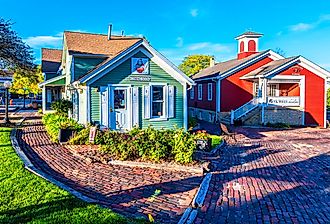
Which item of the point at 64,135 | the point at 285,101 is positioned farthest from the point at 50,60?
the point at 285,101

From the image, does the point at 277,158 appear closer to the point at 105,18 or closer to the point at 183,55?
the point at 105,18

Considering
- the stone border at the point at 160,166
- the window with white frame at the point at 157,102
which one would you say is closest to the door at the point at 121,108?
the window with white frame at the point at 157,102

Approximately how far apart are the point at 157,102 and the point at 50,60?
71.9 feet

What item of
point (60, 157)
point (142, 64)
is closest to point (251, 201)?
point (60, 157)

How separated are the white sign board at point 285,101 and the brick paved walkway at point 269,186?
9640mm

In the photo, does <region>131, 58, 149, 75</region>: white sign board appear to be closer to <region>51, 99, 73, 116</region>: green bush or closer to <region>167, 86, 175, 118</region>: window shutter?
<region>167, 86, 175, 118</region>: window shutter

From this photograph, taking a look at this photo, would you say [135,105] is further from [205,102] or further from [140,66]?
[205,102]

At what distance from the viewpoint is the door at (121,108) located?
50.8ft

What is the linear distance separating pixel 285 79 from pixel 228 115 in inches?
201

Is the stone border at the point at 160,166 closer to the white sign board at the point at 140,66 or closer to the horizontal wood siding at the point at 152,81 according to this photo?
the horizontal wood siding at the point at 152,81

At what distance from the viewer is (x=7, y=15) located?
19.1 metres

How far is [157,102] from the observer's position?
16281 millimetres

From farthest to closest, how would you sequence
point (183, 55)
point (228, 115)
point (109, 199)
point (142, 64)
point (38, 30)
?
point (183, 55)
point (38, 30)
point (228, 115)
point (142, 64)
point (109, 199)

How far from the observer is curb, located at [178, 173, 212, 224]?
16.9 feet
